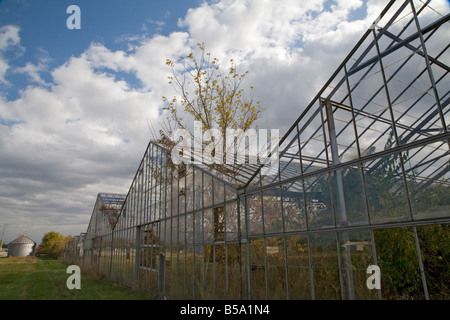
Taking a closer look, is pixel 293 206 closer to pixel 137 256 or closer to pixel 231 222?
pixel 231 222

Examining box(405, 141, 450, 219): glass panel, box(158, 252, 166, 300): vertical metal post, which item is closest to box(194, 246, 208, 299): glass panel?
→ box(158, 252, 166, 300): vertical metal post

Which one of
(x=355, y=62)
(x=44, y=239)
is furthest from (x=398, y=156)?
(x=44, y=239)

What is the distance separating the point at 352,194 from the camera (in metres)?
6.36

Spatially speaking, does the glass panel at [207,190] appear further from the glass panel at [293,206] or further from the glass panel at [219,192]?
the glass panel at [293,206]

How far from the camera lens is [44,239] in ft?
301

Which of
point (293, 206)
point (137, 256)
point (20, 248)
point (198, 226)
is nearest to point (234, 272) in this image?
point (198, 226)

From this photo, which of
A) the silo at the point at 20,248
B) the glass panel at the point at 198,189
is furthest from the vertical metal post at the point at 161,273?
the silo at the point at 20,248

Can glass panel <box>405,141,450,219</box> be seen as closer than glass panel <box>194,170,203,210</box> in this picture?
Yes

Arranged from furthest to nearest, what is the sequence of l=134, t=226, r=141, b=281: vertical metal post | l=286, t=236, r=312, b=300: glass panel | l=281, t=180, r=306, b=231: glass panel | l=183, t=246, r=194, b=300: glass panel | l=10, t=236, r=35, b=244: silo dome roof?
l=10, t=236, r=35, b=244: silo dome roof, l=134, t=226, r=141, b=281: vertical metal post, l=183, t=246, r=194, b=300: glass panel, l=281, t=180, r=306, b=231: glass panel, l=286, t=236, r=312, b=300: glass panel

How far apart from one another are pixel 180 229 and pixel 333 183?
784 cm

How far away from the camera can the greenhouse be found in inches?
221

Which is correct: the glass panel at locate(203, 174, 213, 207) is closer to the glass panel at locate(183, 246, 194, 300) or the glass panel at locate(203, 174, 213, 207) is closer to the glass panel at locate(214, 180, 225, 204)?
the glass panel at locate(214, 180, 225, 204)
